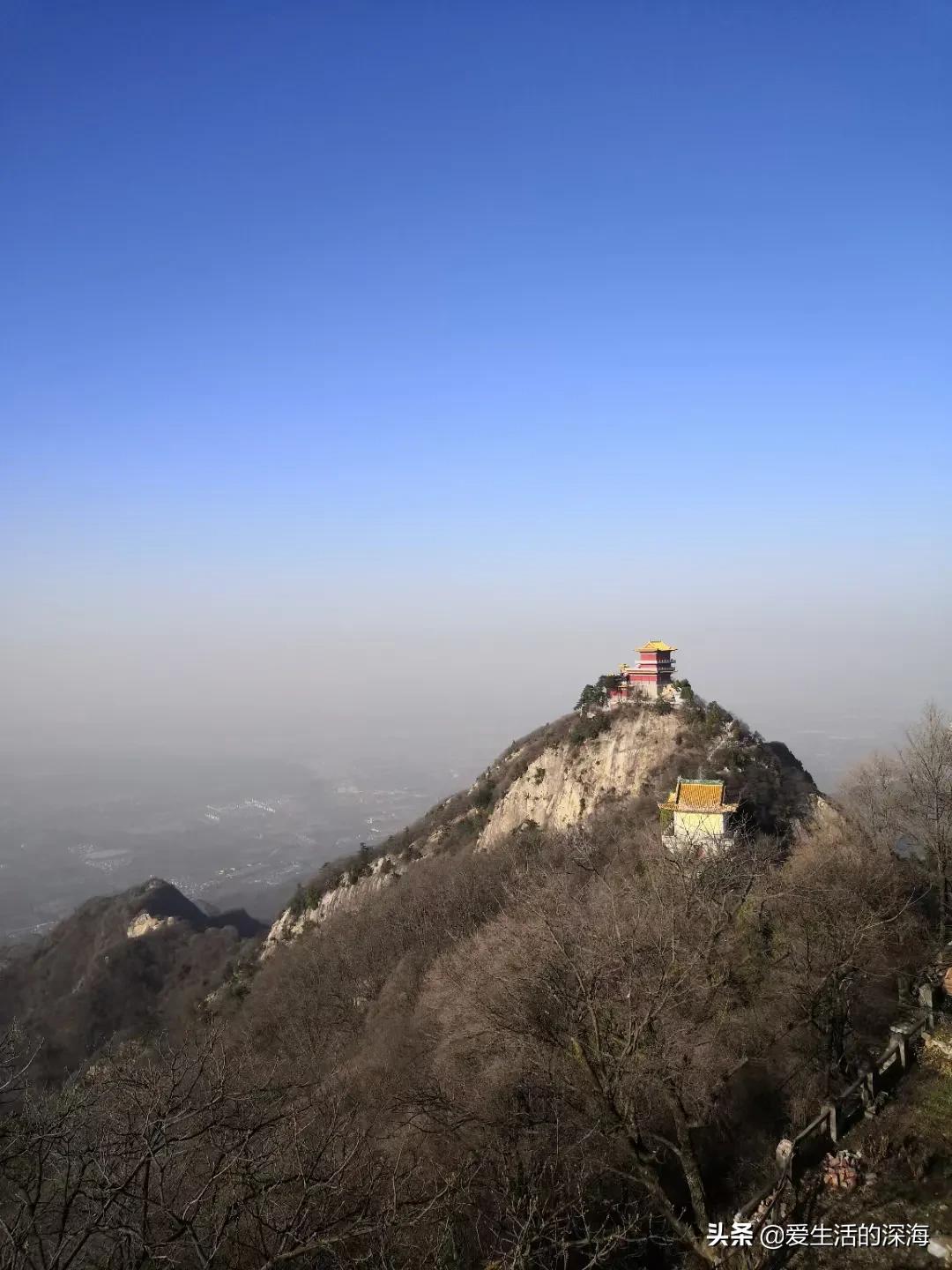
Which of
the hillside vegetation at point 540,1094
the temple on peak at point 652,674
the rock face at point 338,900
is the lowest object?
the rock face at point 338,900

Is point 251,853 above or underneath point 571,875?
underneath

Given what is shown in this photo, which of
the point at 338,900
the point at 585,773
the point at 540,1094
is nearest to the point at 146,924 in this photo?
the point at 338,900

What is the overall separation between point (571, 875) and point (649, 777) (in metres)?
11.7

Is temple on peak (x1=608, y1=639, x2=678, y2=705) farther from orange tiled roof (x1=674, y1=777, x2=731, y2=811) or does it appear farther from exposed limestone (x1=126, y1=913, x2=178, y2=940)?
exposed limestone (x1=126, y1=913, x2=178, y2=940)

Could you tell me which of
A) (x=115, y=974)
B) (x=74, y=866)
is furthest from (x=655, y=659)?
(x=74, y=866)

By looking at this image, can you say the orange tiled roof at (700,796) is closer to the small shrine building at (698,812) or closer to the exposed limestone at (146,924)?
the small shrine building at (698,812)

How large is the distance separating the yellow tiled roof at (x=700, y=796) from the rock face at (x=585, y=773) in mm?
9230

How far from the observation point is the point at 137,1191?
334 inches

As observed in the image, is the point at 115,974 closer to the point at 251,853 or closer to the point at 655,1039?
the point at 655,1039

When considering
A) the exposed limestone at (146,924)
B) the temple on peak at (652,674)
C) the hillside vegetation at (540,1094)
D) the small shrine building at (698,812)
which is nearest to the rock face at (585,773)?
the temple on peak at (652,674)

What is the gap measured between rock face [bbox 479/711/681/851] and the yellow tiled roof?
923cm

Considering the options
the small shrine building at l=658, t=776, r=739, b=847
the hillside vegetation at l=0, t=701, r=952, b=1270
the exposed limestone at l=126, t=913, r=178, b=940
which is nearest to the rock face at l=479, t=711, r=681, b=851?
the small shrine building at l=658, t=776, r=739, b=847

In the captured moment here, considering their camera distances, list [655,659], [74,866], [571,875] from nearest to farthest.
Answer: [571,875] → [655,659] → [74,866]

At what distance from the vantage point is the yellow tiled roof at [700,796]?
2619 centimetres
